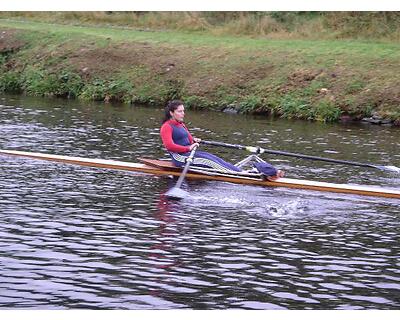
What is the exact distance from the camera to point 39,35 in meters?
44.6

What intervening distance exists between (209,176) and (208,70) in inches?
725

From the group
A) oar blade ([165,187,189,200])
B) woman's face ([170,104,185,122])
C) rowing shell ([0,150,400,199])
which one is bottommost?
oar blade ([165,187,189,200])

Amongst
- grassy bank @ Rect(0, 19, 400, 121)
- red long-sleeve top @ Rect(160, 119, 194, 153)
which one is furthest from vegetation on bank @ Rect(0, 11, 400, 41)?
red long-sleeve top @ Rect(160, 119, 194, 153)

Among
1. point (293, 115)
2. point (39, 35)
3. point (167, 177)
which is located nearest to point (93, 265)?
point (167, 177)

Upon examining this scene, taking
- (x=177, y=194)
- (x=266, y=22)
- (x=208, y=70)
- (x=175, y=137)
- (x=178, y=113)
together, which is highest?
(x=266, y=22)

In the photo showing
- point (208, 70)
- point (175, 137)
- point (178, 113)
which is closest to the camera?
point (178, 113)

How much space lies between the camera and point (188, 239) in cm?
1427

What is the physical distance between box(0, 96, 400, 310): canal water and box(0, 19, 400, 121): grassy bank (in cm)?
883

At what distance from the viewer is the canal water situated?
11422 mm

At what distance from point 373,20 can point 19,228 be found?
27.0 m

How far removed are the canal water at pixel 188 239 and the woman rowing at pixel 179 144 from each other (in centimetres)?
57

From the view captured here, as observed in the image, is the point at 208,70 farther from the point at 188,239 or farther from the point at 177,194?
the point at 188,239

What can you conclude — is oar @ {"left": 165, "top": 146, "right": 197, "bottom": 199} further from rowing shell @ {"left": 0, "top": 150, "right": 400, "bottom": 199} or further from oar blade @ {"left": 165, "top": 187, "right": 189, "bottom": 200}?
rowing shell @ {"left": 0, "top": 150, "right": 400, "bottom": 199}

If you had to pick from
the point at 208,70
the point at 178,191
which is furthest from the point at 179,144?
the point at 208,70
